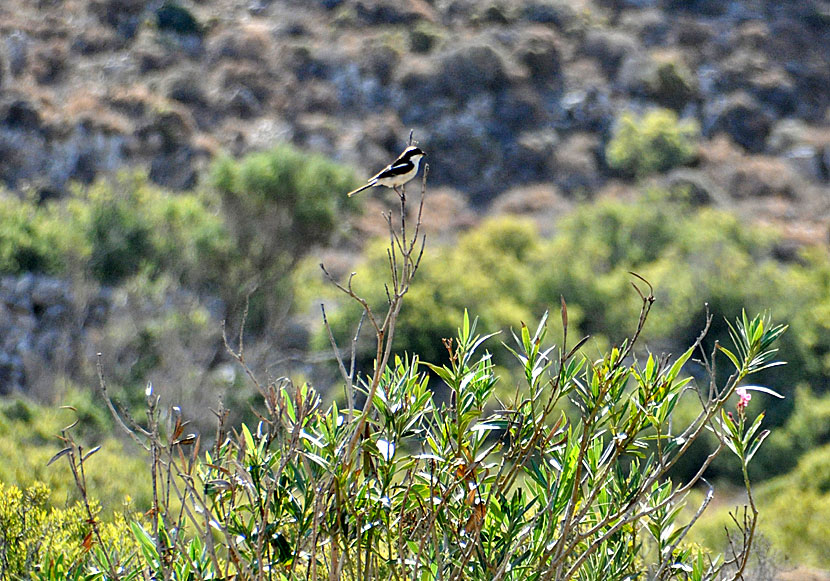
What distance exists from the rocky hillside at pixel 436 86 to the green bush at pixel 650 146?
52cm

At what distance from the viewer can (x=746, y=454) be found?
250 centimetres

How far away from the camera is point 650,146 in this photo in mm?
29281

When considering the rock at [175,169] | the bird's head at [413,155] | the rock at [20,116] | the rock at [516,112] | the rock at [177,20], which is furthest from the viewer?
the rock at [177,20]

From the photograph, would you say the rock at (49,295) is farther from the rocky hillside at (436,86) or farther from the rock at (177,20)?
the rock at (177,20)

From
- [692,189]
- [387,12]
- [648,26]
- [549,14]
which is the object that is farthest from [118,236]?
[648,26]

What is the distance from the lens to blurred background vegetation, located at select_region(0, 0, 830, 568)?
597 inches

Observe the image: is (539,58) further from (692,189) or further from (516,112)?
(692,189)

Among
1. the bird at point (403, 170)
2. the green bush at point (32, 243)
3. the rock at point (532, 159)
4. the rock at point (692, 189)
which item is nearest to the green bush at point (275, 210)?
the green bush at point (32, 243)

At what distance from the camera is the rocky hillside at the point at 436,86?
26438 millimetres

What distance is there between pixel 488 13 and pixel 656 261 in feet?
52.8

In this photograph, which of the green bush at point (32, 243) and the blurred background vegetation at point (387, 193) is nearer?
the blurred background vegetation at point (387, 193)

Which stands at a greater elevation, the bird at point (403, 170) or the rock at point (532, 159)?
the bird at point (403, 170)

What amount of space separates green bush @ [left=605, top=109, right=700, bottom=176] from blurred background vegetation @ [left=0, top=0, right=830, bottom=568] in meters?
0.09

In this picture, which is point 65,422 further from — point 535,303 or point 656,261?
point 656,261
